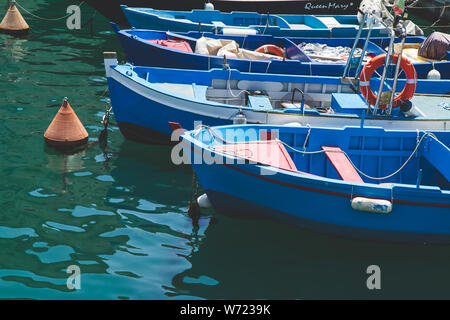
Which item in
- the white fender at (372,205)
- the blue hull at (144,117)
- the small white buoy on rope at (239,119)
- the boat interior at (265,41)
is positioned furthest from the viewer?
the boat interior at (265,41)

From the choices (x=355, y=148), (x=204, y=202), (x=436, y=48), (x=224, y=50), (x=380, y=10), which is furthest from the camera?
(x=436, y=48)

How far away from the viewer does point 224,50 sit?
14.6 meters

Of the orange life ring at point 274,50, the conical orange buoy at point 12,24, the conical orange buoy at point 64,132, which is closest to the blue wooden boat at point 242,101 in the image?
the conical orange buoy at point 64,132


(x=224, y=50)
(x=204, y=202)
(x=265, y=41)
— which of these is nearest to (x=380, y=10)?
(x=224, y=50)

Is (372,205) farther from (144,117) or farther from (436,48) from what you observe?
(436,48)

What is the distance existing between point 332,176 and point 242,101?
340 centimetres

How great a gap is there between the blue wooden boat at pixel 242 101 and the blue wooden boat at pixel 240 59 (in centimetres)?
110

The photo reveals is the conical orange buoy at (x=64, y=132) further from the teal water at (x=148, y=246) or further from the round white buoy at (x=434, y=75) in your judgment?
the round white buoy at (x=434, y=75)

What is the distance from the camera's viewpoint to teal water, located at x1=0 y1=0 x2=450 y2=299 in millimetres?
8578

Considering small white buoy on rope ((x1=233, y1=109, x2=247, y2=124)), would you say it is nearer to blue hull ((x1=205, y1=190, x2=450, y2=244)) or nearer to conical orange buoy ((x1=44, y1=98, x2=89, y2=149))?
blue hull ((x1=205, y1=190, x2=450, y2=244))

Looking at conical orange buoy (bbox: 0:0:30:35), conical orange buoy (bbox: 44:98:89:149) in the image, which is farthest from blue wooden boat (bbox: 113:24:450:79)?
conical orange buoy (bbox: 0:0:30:35)

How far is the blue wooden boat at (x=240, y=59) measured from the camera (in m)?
14.1
